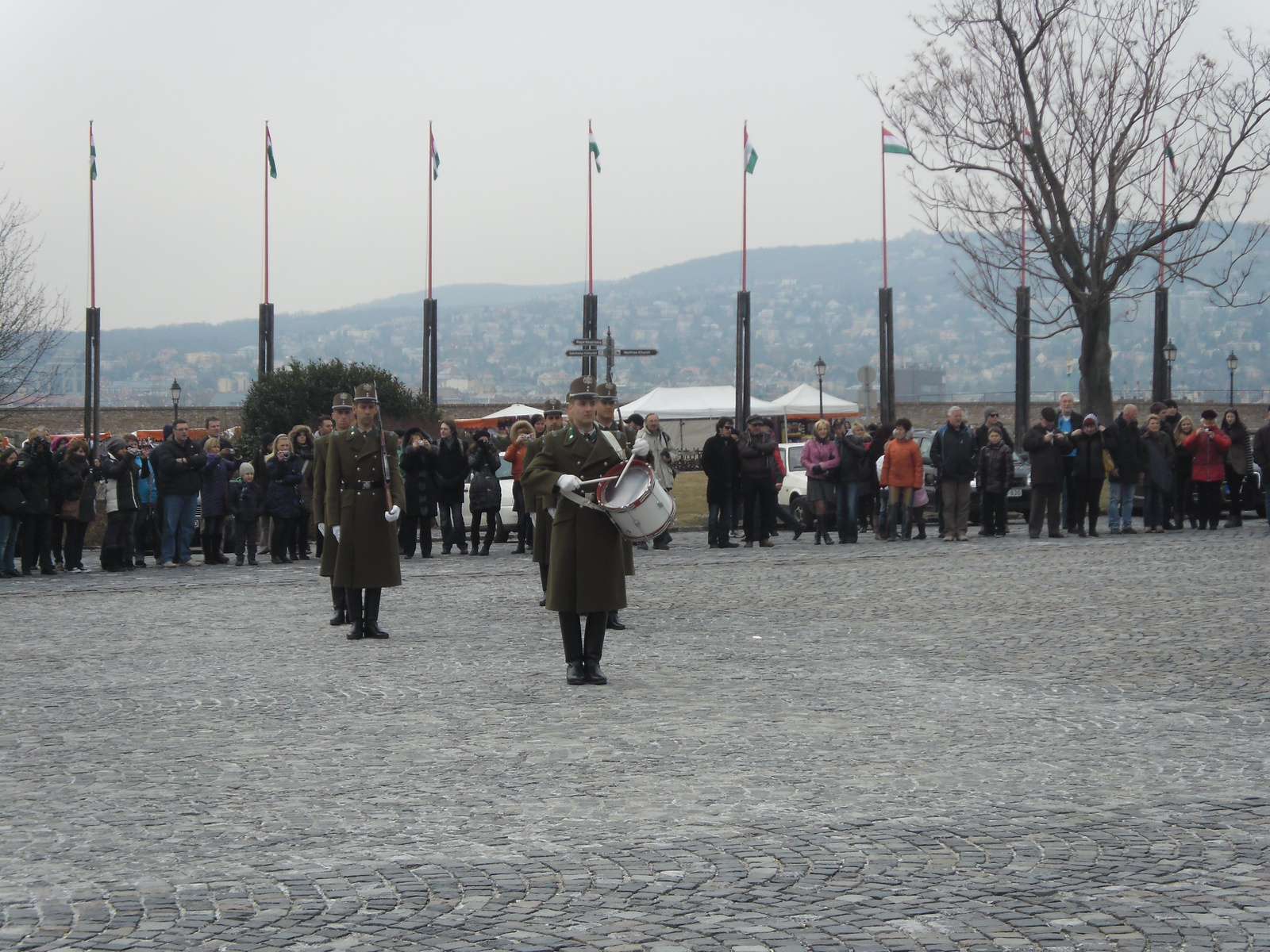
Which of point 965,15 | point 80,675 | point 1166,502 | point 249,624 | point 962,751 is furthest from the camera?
point 965,15

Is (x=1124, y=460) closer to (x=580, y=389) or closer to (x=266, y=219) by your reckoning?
(x=580, y=389)

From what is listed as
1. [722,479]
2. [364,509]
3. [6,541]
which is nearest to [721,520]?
[722,479]

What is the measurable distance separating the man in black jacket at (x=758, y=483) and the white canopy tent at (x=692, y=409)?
96.5 feet

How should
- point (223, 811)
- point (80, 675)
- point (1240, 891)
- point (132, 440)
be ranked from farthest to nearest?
point (132, 440), point (80, 675), point (223, 811), point (1240, 891)

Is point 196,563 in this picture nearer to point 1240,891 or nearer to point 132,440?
point 132,440

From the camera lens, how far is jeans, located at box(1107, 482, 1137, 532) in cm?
2155

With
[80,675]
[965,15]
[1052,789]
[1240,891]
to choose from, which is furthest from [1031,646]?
[965,15]

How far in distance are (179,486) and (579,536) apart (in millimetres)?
11947

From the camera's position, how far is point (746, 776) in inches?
256

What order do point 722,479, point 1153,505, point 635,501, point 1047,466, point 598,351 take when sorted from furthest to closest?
point 598,351 → point 1153,505 → point 722,479 → point 1047,466 → point 635,501

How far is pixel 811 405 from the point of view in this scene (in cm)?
5584

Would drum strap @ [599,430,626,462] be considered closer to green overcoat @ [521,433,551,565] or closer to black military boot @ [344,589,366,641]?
green overcoat @ [521,433,551,565]

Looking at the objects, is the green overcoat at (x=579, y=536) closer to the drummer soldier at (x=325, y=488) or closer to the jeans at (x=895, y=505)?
the drummer soldier at (x=325, y=488)

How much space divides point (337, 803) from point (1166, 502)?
18.9m
